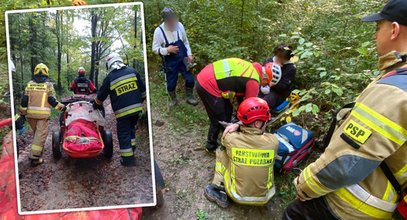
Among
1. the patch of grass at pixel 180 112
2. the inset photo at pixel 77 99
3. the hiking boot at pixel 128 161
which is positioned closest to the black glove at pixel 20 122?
the inset photo at pixel 77 99

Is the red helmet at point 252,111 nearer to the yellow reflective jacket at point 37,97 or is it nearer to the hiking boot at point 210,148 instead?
the hiking boot at point 210,148

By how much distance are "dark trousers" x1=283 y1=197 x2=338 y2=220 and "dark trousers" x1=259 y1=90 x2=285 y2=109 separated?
2552mm

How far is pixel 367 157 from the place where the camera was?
1943 mm

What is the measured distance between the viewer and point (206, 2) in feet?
22.9

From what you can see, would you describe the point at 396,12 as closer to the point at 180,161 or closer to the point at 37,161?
the point at 37,161

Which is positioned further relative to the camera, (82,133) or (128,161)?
(82,133)

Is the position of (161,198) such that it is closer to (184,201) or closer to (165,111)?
(184,201)

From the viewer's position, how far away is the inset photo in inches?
96.2

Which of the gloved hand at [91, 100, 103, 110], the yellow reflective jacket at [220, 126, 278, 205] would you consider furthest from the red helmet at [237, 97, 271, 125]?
the gloved hand at [91, 100, 103, 110]

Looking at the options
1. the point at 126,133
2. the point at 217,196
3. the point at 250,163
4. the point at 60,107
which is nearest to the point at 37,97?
the point at 60,107

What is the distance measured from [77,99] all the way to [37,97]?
44 centimetres

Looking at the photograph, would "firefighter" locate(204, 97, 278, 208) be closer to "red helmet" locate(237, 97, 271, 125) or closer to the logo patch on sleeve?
"red helmet" locate(237, 97, 271, 125)

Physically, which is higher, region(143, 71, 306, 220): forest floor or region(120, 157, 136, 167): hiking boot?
region(120, 157, 136, 167): hiking boot

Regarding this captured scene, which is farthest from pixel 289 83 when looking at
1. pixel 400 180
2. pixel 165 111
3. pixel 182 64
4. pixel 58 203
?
pixel 58 203
